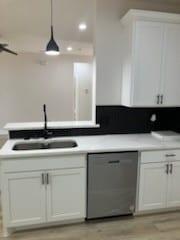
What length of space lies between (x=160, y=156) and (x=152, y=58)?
119cm

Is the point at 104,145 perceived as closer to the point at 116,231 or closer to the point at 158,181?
the point at 158,181

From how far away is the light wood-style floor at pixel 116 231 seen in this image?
220cm

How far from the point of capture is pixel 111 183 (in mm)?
2363

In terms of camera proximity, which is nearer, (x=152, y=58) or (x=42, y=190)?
(x=42, y=190)

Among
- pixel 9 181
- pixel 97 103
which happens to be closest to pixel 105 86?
pixel 97 103

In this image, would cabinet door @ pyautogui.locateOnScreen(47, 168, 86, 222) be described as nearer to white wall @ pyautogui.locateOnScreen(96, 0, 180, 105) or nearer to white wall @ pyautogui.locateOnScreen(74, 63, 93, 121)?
white wall @ pyautogui.locateOnScreen(96, 0, 180, 105)

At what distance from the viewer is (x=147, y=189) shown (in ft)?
8.12

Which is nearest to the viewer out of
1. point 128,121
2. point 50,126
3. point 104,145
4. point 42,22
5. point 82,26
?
point 104,145

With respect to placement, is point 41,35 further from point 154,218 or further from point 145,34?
point 154,218

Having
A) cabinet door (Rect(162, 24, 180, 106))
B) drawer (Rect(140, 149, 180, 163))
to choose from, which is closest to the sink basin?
drawer (Rect(140, 149, 180, 163))

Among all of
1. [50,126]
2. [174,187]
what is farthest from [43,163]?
[174,187]

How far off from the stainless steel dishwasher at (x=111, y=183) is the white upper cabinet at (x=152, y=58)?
74 centimetres

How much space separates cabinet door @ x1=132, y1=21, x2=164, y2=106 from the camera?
2.50m

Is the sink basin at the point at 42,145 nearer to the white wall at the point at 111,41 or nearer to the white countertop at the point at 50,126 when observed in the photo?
the white countertop at the point at 50,126
